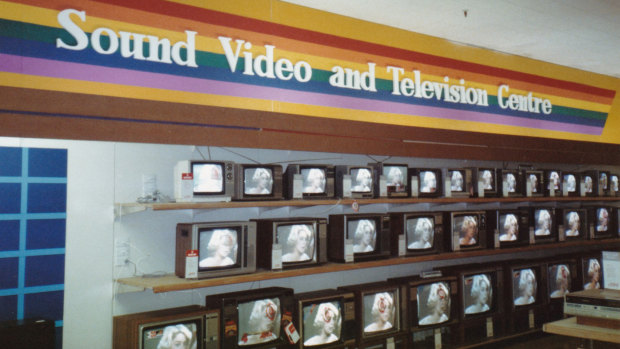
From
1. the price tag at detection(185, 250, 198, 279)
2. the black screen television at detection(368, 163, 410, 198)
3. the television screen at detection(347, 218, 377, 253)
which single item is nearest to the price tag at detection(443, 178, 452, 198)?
the black screen television at detection(368, 163, 410, 198)

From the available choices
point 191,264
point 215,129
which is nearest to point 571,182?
point 215,129

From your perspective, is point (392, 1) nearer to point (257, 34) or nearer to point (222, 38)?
point (257, 34)

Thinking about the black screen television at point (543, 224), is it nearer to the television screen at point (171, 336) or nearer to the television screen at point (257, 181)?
the television screen at point (257, 181)

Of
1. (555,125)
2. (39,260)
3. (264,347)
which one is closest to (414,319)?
(264,347)

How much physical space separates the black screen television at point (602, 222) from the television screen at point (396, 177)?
2.64 meters

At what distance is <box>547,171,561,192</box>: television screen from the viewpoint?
485 centimetres

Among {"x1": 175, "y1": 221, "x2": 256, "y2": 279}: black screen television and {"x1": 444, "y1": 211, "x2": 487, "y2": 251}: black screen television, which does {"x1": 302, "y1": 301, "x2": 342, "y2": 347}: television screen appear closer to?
{"x1": 175, "y1": 221, "x2": 256, "y2": 279}: black screen television

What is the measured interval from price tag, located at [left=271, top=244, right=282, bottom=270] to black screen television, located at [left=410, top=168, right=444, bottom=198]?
4.47 feet

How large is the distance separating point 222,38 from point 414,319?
2.54m

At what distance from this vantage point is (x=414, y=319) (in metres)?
3.74

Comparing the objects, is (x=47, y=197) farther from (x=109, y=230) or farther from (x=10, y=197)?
(x=109, y=230)

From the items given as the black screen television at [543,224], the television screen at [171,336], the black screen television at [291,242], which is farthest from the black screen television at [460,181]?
the television screen at [171,336]

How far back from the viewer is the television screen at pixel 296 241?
10.5 feet

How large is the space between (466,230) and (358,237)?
119 cm
